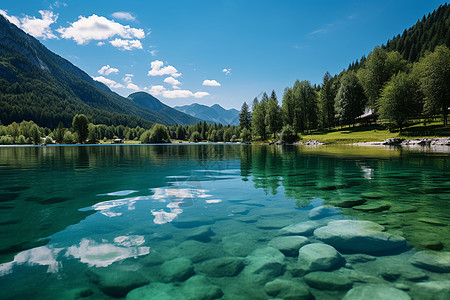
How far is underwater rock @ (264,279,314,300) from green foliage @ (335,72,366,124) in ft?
334

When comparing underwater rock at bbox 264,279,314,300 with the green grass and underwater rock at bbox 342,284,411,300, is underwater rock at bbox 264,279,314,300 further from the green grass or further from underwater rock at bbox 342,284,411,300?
the green grass

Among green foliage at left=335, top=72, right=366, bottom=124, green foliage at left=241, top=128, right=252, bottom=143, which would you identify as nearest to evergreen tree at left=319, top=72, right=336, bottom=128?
green foliage at left=335, top=72, right=366, bottom=124

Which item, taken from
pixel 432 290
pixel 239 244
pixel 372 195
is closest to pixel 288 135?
pixel 372 195

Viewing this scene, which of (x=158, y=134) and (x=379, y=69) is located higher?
(x=379, y=69)

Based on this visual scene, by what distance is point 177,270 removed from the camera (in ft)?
15.5

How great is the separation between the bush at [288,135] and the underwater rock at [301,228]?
85859mm

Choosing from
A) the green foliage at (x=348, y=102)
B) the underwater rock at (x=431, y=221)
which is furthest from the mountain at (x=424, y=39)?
the underwater rock at (x=431, y=221)

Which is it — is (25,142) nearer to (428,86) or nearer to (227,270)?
(227,270)

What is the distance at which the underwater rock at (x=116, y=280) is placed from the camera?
4.06 metres

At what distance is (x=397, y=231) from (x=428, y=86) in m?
79.8

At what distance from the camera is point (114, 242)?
614cm

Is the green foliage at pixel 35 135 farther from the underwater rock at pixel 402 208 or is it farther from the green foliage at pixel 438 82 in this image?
the green foliage at pixel 438 82

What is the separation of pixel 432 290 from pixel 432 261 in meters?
1.22

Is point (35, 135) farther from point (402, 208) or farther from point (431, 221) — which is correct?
point (431, 221)
